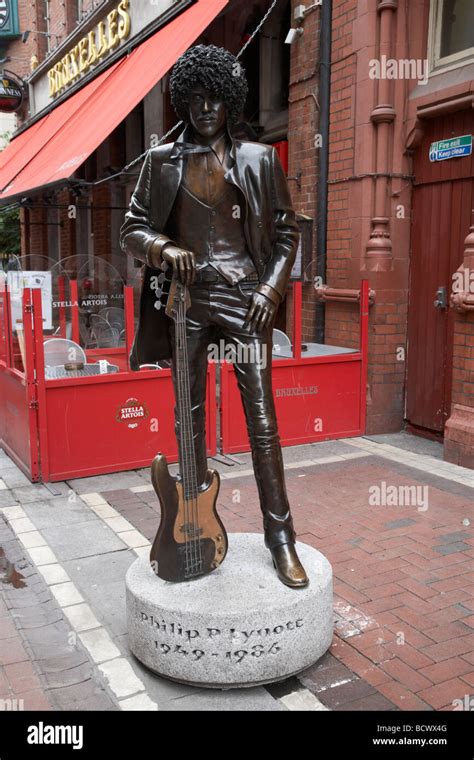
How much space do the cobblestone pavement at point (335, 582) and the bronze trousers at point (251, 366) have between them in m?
0.70

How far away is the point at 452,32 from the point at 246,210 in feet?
15.4

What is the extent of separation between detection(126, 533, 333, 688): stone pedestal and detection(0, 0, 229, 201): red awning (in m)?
6.01

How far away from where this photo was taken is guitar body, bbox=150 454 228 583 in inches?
127

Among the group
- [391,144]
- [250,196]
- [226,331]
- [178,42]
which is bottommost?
[226,331]

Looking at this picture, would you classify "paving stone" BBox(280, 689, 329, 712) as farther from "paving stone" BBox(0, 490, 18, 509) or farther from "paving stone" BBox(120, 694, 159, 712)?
"paving stone" BBox(0, 490, 18, 509)

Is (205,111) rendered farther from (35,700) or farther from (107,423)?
(107,423)

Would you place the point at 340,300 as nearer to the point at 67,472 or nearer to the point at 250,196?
the point at 67,472

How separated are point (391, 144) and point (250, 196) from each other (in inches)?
171

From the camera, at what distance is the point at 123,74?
10.1 m

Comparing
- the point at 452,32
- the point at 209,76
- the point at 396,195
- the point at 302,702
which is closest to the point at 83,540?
the point at 302,702

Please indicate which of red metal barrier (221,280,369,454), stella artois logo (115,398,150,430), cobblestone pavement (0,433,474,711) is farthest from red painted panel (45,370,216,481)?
red metal barrier (221,280,369,454)

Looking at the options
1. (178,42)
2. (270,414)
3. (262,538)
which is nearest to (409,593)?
(262,538)

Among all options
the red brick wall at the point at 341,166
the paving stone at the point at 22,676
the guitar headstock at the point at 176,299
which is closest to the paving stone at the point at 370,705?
the paving stone at the point at 22,676

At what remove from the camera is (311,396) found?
705cm
